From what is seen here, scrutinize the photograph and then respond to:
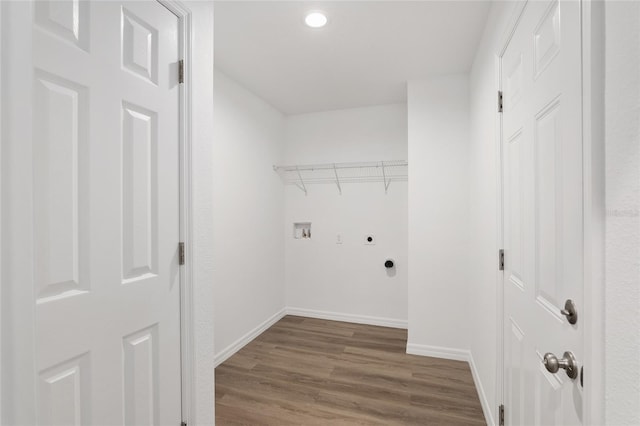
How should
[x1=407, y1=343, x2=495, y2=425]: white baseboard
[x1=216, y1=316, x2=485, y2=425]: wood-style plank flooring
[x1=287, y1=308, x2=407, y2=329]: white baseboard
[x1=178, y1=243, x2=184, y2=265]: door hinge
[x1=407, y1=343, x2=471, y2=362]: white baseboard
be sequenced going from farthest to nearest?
[x1=287, y1=308, x2=407, y2=329]: white baseboard < [x1=407, y1=343, x2=471, y2=362]: white baseboard < [x1=407, y1=343, x2=495, y2=425]: white baseboard < [x1=216, y1=316, x2=485, y2=425]: wood-style plank flooring < [x1=178, y1=243, x2=184, y2=265]: door hinge

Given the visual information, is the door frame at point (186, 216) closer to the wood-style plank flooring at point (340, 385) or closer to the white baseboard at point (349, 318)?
the wood-style plank flooring at point (340, 385)

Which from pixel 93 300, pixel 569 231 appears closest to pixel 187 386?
pixel 93 300

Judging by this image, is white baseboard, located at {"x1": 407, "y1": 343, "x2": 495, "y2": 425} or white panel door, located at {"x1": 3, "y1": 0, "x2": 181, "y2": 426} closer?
white panel door, located at {"x1": 3, "y1": 0, "x2": 181, "y2": 426}

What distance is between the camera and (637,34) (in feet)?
1.89

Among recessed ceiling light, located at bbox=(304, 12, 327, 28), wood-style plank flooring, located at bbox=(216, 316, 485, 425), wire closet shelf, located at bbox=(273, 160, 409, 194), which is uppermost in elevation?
recessed ceiling light, located at bbox=(304, 12, 327, 28)

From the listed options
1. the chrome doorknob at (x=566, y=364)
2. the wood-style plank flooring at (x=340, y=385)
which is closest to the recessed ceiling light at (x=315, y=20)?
the chrome doorknob at (x=566, y=364)

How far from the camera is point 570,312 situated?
859 mm

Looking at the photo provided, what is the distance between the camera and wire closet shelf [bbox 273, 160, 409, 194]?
3655 millimetres

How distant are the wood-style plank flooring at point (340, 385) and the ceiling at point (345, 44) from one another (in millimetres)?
2511

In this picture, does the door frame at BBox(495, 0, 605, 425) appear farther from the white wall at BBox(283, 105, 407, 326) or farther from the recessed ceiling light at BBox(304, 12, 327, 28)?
the white wall at BBox(283, 105, 407, 326)

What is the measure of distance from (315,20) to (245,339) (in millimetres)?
2806

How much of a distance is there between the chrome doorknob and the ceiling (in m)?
1.92

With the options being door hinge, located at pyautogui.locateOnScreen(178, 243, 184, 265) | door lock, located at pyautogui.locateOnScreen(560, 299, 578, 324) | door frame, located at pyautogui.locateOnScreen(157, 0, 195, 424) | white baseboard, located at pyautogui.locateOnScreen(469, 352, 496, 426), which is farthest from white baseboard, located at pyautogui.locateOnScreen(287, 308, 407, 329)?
door lock, located at pyautogui.locateOnScreen(560, 299, 578, 324)

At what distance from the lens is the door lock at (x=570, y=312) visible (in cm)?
84
